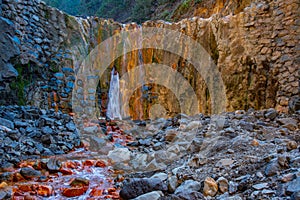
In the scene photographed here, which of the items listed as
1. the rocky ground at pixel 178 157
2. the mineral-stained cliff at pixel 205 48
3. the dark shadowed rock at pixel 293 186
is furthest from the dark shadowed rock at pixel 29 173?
the dark shadowed rock at pixel 293 186

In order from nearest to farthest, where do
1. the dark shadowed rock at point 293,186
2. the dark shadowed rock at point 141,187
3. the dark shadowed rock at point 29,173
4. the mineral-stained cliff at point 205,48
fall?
the dark shadowed rock at point 293,186
the dark shadowed rock at point 141,187
the dark shadowed rock at point 29,173
the mineral-stained cliff at point 205,48

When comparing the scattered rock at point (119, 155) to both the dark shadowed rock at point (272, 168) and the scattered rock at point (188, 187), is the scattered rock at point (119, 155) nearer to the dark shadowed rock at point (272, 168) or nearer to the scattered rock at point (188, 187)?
the scattered rock at point (188, 187)

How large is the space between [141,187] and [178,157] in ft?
2.85

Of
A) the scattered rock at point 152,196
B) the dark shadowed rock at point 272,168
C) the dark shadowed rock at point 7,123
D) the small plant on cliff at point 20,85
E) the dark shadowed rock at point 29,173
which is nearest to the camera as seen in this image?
the dark shadowed rock at point 272,168

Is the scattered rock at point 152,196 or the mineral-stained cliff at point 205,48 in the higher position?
the mineral-stained cliff at point 205,48

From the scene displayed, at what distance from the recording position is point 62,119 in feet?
15.4

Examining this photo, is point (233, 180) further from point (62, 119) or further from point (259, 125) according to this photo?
point (62, 119)

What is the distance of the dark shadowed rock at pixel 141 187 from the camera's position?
213cm

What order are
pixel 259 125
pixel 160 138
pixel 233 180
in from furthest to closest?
pixel 160 138
pixel 259 125
pixel 233 180

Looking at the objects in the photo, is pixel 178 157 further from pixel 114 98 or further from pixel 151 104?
pixel 114 98

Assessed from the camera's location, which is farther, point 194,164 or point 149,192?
point 194,164

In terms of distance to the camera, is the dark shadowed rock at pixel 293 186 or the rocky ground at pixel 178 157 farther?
the rocky ground at pixel 178 157

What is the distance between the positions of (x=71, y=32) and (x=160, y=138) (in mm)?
3869

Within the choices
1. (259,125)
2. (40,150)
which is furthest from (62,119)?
(259,125)
